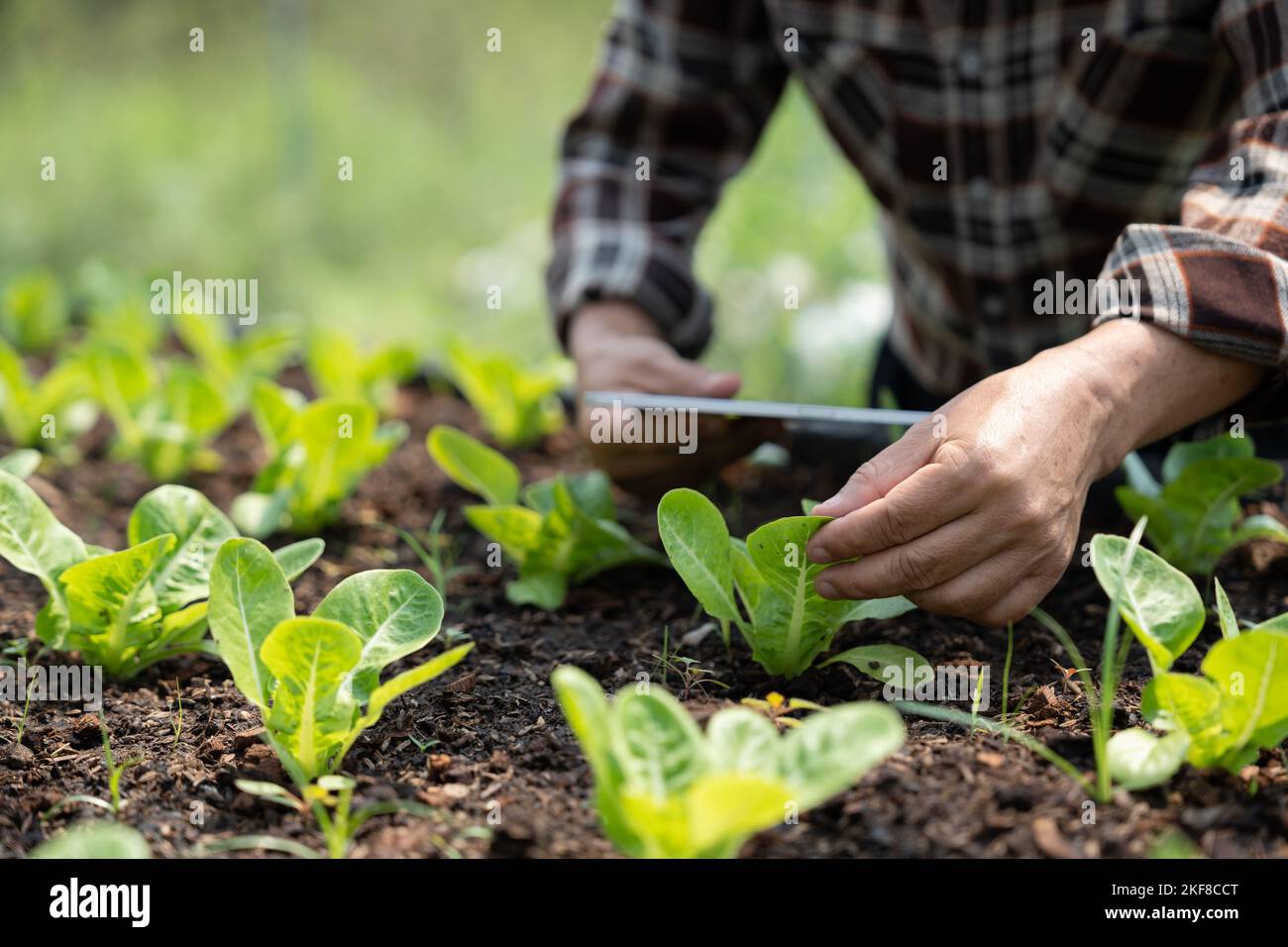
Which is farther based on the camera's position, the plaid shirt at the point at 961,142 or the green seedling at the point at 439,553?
the green seedling at the point at 439,553

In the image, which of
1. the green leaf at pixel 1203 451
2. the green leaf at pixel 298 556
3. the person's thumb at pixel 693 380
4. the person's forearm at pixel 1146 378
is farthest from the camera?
the person's thumb at pixel 693 380

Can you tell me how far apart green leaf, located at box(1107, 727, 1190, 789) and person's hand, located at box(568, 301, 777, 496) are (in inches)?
30.1

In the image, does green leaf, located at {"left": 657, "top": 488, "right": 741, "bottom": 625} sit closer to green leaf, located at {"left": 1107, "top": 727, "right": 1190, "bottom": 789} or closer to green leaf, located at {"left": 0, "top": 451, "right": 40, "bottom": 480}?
green leaf, located at {"left": 1107, "top": 727, "right": 1190, "bottom": 789}

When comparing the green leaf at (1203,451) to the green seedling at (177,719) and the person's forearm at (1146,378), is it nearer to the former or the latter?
the person's forearm at (1146,378)

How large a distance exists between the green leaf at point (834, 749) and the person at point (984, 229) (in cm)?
28

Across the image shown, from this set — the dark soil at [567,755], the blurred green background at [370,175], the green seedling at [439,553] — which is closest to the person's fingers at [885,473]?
the dark soil at [567,755]

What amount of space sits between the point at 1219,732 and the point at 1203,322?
41cm

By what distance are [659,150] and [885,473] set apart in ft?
3.73

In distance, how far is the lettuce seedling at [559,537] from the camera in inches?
57.7

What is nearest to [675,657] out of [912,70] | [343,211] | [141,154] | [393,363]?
[912,70]

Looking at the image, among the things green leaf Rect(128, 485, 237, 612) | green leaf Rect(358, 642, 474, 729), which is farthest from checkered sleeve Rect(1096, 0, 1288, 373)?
green leaf Rect(128, 485, 237, 612)

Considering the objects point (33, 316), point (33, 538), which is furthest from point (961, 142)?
point (33, 316)

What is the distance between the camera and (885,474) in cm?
107
